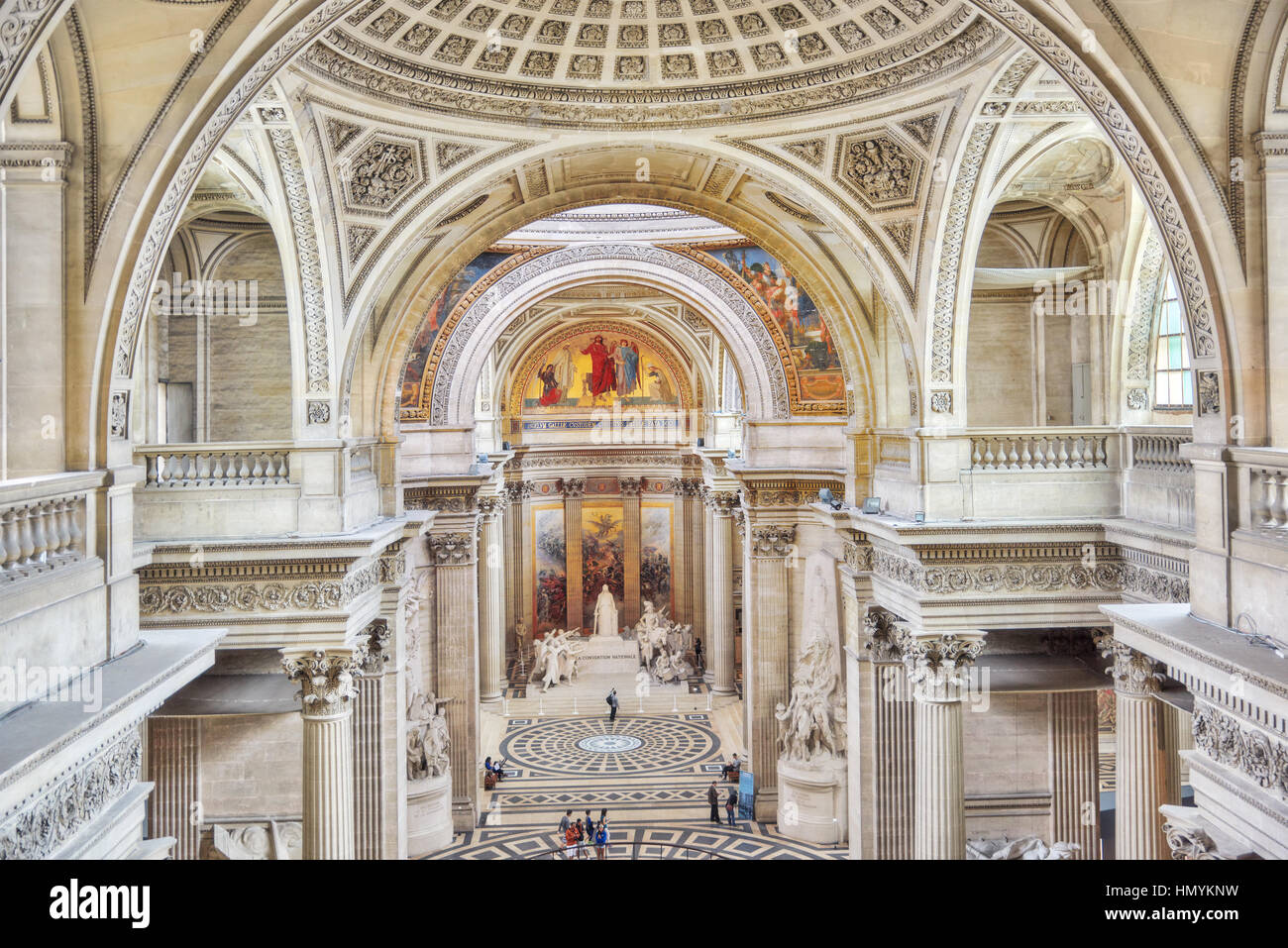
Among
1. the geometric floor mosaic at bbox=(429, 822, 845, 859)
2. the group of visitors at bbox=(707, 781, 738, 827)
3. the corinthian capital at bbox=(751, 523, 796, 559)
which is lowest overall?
the geometric floor mosaic at bbox=(429, 822, 845, 859)

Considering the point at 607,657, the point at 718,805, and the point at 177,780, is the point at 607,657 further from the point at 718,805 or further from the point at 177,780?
the point at 177,780

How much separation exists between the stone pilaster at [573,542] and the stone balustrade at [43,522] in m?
32.2

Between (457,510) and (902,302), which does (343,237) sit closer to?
(902,302)

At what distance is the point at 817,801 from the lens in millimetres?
19328

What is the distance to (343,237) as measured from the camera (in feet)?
41.6

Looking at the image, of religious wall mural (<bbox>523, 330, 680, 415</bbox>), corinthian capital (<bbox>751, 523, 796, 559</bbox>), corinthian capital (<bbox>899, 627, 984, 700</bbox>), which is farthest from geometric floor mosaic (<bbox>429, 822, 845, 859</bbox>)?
religious wall mural (<bbox>523, 330, 680, 415</bbox>)

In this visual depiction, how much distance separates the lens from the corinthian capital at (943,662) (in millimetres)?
12266

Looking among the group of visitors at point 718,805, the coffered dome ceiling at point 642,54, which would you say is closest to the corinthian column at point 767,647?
the group of visitors at point 718,805

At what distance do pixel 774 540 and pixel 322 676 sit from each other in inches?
409

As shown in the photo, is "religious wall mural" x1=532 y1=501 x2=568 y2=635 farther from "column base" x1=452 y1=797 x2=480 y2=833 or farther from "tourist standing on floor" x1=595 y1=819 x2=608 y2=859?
"tourist standing on floor" x1=595 y1=819 x2=608 y2=859

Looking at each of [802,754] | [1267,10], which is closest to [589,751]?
[802,754]

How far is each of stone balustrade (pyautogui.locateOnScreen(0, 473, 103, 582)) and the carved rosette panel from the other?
1103 millimetres

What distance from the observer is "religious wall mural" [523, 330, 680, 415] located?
125 feet

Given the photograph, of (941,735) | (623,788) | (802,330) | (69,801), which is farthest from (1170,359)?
(623,788)
